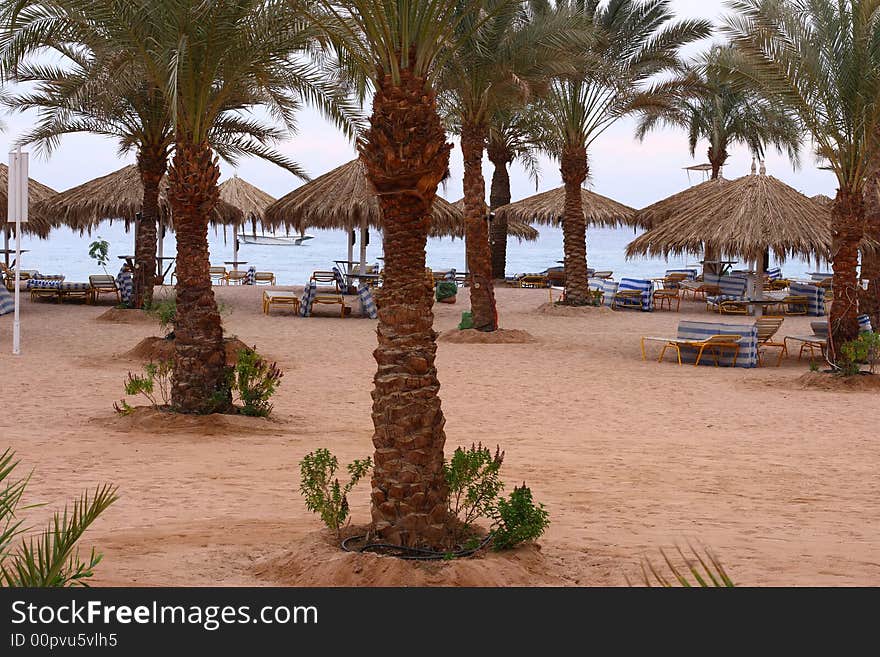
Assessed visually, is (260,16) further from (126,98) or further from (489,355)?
(126,98)

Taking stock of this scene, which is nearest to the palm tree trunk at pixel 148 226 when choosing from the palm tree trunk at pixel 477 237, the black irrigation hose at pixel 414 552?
the palm tree trunk at pixel 477 237

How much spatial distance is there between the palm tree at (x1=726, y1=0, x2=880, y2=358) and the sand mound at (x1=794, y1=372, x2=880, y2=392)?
0.49 meters

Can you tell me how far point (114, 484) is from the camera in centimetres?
713

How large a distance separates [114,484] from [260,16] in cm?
A: 503

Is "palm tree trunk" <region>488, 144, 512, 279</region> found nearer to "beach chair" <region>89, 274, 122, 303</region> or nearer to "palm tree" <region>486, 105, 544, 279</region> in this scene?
"palm tree" <region>486, 105, 544, 279</region>

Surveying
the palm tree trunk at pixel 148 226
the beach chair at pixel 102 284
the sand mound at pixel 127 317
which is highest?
the palm tree trunk at pixel 148 226

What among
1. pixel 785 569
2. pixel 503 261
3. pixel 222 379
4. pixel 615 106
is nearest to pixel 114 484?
pixel 222 379

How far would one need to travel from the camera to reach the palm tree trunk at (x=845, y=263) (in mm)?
13852

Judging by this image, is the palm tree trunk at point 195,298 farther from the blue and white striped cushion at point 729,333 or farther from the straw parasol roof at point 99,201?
the straw parasol roof at point 99,201

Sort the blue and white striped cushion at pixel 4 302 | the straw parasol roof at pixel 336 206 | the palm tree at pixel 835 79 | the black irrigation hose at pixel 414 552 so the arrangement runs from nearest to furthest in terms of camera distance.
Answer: the black irrigation hose at pixel 414 552 < the palm tree at pixel 835 79 < the blue and white striped cushion at pixel 4 302 < the straw parasol roof at pixel 336 206

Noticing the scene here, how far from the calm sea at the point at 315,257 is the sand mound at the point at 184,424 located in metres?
39.5

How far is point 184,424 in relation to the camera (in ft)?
31.7
